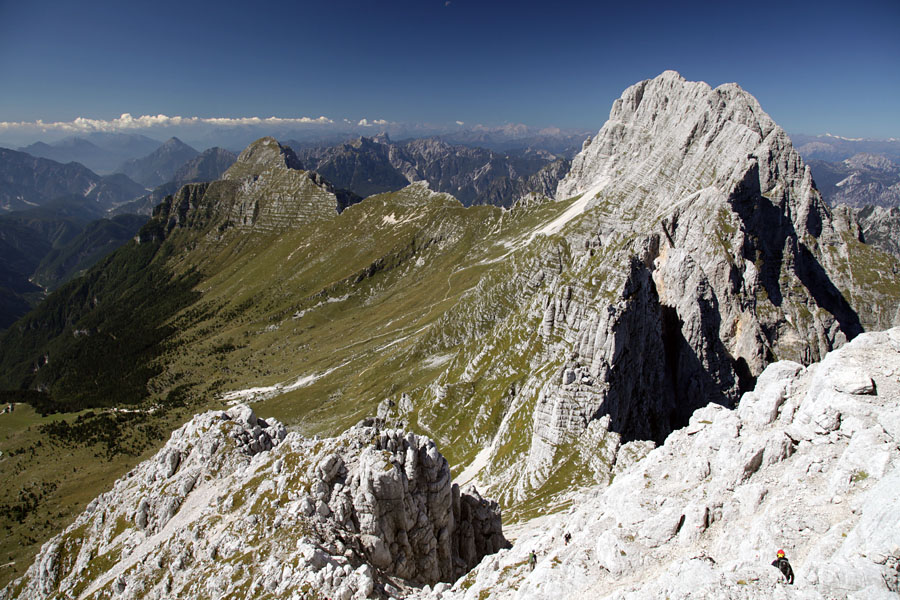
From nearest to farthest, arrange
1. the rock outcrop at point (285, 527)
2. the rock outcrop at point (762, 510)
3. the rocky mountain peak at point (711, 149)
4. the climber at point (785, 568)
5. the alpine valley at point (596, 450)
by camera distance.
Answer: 1. the rock outcrop at point (762, 510)
2. the climber at point (785, 568)
3. the alpine valley at point (596, 450)
4. the rock outcrop at point (285, 527)
5. the rocky mountain peak at point (711, 149)

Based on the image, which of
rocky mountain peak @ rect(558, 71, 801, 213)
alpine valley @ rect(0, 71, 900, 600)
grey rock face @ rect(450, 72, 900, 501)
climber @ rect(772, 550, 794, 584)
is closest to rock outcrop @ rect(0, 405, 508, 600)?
alpine valley @ rect(0, 71, 900, 600)

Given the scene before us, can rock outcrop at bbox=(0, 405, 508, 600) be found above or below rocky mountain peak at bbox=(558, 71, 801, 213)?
below

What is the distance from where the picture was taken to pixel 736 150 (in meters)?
123

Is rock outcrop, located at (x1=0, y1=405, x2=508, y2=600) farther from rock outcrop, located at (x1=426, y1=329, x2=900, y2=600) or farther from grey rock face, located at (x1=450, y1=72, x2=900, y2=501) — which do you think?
grey rock face, located at (x1=450, y1=72, x2=900, y2=501)

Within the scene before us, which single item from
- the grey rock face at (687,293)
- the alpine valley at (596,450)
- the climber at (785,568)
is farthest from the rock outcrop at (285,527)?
the grey rock face at (687,293)

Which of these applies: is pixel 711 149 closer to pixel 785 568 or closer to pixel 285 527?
pixel 785 568

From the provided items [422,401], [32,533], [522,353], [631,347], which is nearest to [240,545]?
[631,347]

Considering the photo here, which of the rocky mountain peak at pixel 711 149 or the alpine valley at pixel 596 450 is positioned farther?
the rocky mountain peak at pixel 711 149

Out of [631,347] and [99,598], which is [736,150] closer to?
[631,347]

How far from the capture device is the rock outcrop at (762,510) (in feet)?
49.3

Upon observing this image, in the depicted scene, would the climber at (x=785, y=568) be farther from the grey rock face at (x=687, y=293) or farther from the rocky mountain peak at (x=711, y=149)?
the rocky mountain peak at (x=711, y=149)

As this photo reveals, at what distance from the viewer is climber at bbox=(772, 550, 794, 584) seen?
15.5 m

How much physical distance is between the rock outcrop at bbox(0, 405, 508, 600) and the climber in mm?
23672

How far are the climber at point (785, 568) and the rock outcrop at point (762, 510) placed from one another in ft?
0.94
